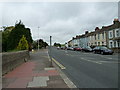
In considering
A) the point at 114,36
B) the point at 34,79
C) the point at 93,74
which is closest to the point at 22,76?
the point at 34,79

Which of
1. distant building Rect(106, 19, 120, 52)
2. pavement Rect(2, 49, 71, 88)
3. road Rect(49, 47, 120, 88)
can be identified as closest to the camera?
pavement Rect(2, 49, 71, 88)

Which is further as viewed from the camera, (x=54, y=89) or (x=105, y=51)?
(x=105, y=51)

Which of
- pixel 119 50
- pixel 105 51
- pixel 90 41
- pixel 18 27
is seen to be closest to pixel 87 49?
pixel 119 50

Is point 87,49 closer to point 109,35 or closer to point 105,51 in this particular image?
point 109,35

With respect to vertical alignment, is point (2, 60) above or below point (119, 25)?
below

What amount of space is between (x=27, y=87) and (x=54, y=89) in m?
1.09

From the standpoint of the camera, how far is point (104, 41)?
44.8 meters

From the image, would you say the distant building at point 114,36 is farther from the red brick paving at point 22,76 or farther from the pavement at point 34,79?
the pavement at point 34,79

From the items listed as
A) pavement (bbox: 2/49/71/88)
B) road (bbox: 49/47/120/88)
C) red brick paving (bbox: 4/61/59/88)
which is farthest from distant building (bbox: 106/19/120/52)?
pavement (bbox: 2/49/71/88)

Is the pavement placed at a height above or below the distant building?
below

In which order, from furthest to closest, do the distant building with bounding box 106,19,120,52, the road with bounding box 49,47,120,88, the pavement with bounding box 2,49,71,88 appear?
1. the distant building with bounding box 106,19,120,52
2. the road with bounding box 49,47,120,88
3. the pavement with bounding box 2,49,71,88

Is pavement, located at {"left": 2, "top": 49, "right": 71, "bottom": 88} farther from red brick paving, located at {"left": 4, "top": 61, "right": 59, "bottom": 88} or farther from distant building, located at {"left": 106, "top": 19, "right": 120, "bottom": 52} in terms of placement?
distant building, located at {"left": 106, "top": 19, "right": 120, "bottom": 52}

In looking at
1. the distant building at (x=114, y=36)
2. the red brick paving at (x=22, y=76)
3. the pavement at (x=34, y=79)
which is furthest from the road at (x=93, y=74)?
the distant building at (x=114, y=36)

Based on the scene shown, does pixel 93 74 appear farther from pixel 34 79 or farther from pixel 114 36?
pixel 114 36
